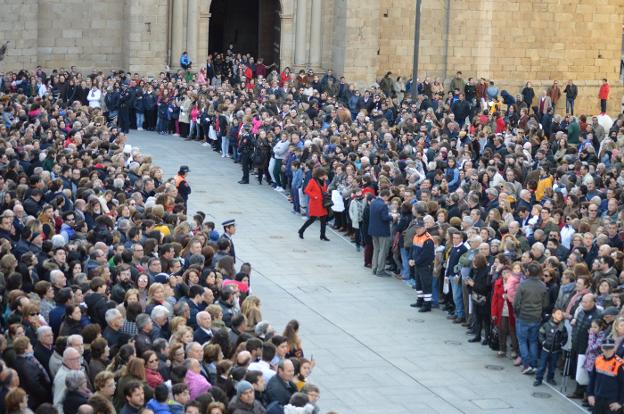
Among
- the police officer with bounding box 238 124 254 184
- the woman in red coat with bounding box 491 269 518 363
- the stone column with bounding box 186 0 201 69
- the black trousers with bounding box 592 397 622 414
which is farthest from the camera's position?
the stone column with bounding box 186 0 201 69

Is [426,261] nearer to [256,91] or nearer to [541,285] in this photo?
[541,285]

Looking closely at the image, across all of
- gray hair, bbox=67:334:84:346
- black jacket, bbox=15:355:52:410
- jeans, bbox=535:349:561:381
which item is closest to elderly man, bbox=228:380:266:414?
gray hair, bbox=67:334:84:346

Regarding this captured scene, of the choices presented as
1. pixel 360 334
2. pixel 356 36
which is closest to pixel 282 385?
pixel 360 334

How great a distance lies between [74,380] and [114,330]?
6.78 ft

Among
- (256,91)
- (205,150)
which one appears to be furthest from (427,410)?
(256,91)

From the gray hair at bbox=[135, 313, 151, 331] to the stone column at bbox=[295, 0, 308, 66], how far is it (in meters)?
27.4

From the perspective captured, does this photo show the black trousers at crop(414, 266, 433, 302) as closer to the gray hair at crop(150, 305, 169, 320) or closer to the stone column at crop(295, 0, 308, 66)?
the gray hair at crop(150, 305, 169, 320)

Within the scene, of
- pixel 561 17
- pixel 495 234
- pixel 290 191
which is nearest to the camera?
pixel 495 234

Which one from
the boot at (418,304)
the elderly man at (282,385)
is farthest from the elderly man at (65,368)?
the boot at (418,304)

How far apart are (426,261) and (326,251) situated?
4.20 metres

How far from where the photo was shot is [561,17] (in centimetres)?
4603

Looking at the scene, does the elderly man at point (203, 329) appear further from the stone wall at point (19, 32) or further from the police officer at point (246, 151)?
the stone wall at point (19, 32)

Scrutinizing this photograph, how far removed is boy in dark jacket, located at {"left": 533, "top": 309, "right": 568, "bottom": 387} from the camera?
18.6 m

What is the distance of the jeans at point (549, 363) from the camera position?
1884 centimetres
